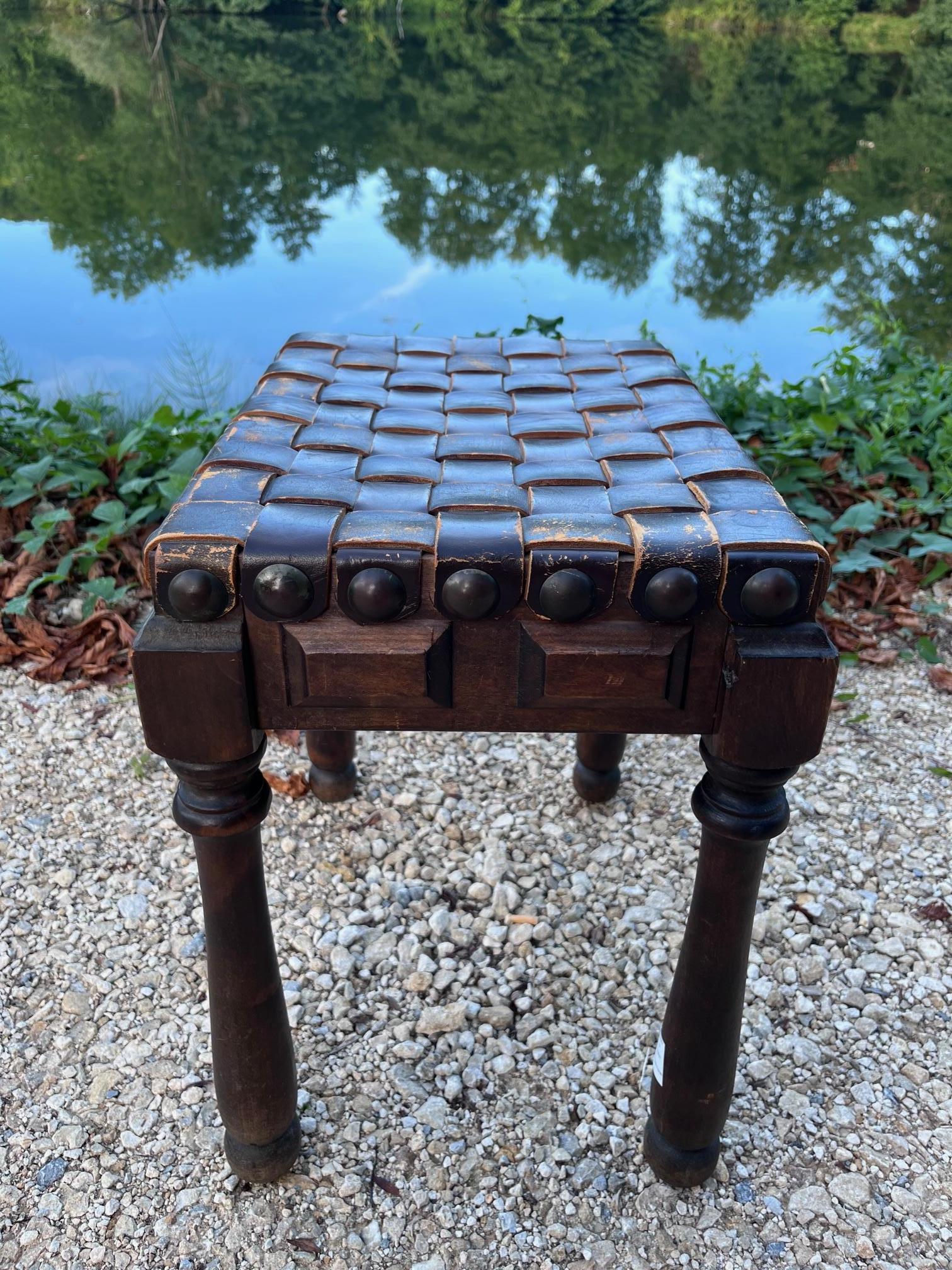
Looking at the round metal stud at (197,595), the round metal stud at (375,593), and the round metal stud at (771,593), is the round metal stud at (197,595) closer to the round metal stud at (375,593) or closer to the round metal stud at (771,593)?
the round metal stud at (375,593)

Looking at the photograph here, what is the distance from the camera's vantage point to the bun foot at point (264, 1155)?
108cm

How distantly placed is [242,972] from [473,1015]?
462 mm

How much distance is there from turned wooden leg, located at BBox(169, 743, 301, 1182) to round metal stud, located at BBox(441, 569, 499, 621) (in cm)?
25

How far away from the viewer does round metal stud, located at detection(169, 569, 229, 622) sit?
32.1 inches

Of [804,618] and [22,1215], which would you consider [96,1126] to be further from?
[804,618]

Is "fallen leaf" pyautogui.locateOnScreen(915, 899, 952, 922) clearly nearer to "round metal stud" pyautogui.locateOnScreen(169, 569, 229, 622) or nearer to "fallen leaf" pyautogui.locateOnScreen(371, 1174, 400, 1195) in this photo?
"fallen leaf" pyautogui.locateOnScreen(371, 1174, 400, 1195)

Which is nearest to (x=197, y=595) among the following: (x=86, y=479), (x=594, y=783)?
(x=594, y=783)

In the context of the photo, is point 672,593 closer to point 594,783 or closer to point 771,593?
point 771,593

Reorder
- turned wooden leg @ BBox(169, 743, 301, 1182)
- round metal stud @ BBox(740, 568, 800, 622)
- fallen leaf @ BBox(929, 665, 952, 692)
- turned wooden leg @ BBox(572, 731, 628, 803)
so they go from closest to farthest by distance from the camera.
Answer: round metal stud @ BBox(740, 568, 800, 622)
turned wooden leg @ BBox(169, 743, 301, 1182)
turned wooden leg @ BBox(572, 731, 628, 803)
fallen leaf @ BBox(929, 665, 952, 692)

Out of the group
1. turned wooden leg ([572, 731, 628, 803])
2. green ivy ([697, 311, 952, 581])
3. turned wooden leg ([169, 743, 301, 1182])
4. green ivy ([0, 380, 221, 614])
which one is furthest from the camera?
green ivy ([697, 311, 952, 581])

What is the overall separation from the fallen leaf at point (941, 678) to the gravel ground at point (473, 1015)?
15 centimetres

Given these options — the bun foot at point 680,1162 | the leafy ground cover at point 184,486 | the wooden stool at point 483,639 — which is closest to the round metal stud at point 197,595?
the wooden stool at point 483,639

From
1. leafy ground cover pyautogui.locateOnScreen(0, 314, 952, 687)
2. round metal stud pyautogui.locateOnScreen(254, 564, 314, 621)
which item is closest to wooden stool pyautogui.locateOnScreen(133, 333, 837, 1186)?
round metal stud pyautogui.locateOnScreen(254, 564, 314, 621)

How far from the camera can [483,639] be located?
2.83 ft
